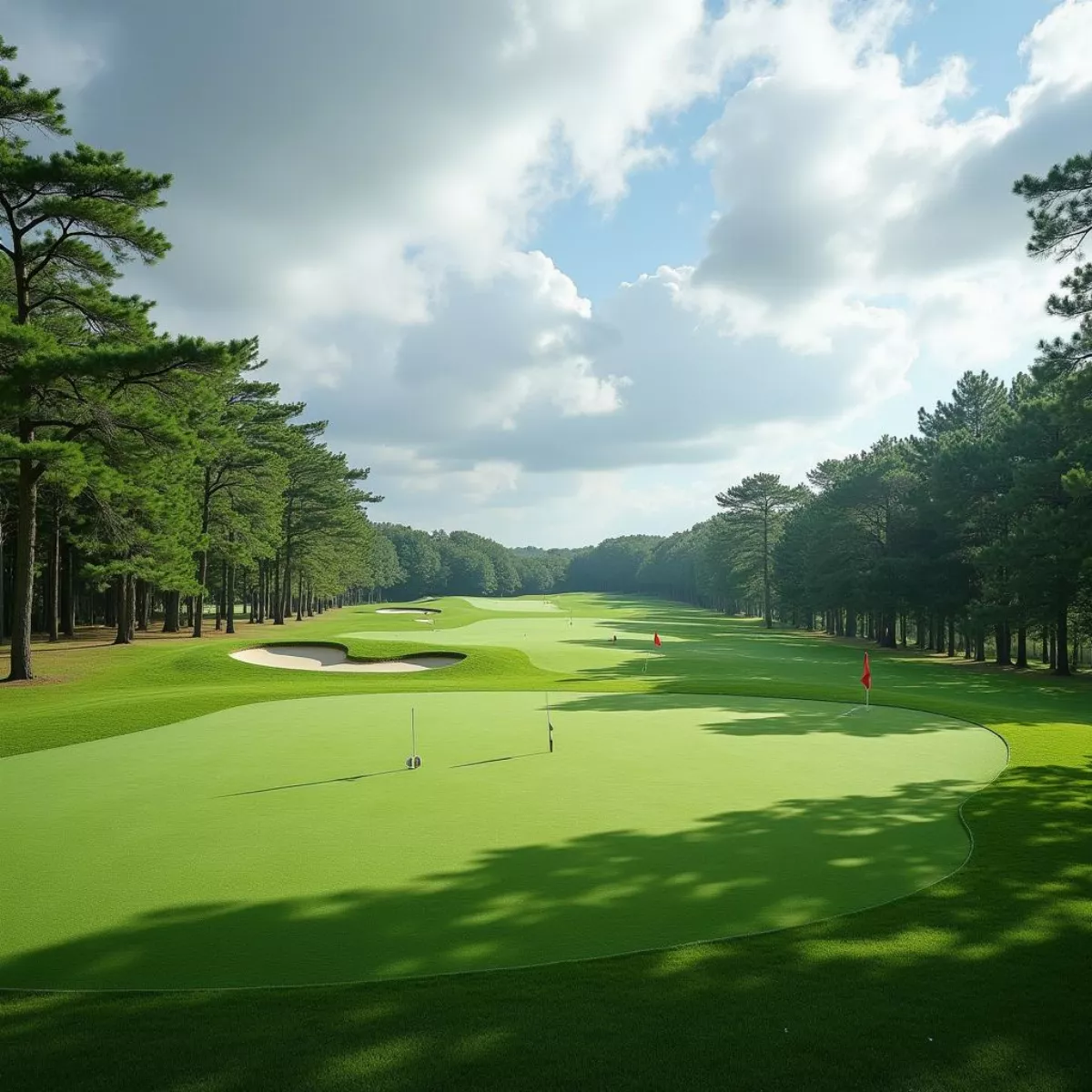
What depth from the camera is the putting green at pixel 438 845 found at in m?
5.74

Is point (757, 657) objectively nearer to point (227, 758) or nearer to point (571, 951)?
point (227, 758)

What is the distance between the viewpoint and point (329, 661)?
3084 cm

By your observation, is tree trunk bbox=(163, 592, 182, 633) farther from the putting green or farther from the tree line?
the putting green

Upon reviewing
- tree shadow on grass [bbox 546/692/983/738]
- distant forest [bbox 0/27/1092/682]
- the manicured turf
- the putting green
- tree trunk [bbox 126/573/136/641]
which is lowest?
the manicured turf

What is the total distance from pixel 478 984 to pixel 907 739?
11.1 metres

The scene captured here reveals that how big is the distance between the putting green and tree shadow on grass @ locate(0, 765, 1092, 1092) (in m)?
0.10

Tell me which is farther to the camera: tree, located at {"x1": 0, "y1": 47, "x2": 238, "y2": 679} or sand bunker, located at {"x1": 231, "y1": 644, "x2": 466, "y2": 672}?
sand bunker, located at {"x1": 231, "y1": 644, "x2": 466, "y2": 672}

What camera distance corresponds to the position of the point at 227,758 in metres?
12.1

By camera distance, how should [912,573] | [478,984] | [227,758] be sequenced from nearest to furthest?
[478,984]
[227,758]
[912,573]

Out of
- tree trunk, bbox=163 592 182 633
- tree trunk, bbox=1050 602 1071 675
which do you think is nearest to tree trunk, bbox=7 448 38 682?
tree trunk, bbox=163 592 182 633

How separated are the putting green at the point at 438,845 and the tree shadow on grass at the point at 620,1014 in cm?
10

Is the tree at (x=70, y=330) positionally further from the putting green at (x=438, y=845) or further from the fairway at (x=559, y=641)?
the fairway at (x=559, y=641)

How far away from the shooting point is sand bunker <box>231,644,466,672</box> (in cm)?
2909

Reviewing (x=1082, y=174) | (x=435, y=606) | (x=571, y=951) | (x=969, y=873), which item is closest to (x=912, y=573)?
(x=1082, y=174)
